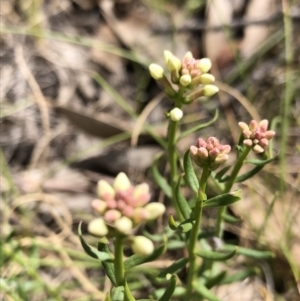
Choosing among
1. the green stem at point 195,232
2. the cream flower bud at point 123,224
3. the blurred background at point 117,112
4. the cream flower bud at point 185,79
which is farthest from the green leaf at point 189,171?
the blurred background at point 117,112

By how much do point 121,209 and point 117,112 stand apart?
61.6 inches

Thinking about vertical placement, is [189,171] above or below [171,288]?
above

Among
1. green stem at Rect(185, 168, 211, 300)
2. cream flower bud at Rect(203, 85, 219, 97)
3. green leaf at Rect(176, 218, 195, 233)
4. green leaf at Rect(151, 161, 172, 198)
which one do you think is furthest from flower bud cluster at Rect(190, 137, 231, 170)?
green leaf at Rect(151, 161, 172, 198)

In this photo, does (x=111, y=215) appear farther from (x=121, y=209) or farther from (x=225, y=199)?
(x=225, y=199)

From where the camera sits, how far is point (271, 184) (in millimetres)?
2012

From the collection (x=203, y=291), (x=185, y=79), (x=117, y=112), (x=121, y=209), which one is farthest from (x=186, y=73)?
(x=117, y=112)

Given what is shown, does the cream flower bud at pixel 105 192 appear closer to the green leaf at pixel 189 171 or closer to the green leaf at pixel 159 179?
the green leaf at pixel 189 171

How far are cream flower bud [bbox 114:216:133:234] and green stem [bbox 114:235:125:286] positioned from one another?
0.18 feet

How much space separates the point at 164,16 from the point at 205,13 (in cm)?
21

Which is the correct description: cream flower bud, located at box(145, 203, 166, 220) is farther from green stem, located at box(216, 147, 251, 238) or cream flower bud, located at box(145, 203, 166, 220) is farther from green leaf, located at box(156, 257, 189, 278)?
green leaf, located at box(156, 257, 189, 278)

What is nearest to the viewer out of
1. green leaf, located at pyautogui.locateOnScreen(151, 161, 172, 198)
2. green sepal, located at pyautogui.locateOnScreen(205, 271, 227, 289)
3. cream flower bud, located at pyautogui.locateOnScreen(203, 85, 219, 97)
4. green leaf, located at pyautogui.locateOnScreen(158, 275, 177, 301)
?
green leaf, located at pyautogui.locateOnScreen(158, 275, 177, 301)

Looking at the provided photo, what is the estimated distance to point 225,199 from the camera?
106 cm

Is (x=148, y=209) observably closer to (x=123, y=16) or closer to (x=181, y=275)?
(x=181, y=275)

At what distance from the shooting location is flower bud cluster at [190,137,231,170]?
1.02 m
